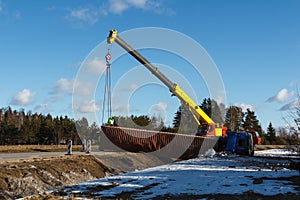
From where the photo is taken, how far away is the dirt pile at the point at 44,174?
1384 cm

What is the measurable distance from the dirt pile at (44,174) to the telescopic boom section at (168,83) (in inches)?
374

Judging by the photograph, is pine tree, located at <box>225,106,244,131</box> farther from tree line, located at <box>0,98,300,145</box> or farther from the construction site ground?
the construction site ground

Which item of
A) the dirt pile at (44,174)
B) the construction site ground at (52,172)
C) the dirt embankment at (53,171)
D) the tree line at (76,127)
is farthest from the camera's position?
the tree line at (76,127)

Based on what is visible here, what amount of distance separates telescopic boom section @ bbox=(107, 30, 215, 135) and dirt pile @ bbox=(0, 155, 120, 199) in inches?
374

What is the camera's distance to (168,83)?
30.1 metres

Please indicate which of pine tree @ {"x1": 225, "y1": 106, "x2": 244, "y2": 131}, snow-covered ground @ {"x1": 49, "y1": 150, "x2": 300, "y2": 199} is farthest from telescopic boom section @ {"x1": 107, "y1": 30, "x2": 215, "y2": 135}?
pine tree @ {"x1": 225, "y1": 106, "x2": 244, "y2": 131}

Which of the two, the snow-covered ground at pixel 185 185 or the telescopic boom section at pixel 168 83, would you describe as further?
the telescopic boom section at pixel 168 83

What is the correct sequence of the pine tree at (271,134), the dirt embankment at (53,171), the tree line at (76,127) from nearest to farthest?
the dirt embankment at (53,171) < the tree line at (76,127) < the pine tree at (271,134)

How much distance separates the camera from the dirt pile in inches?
545

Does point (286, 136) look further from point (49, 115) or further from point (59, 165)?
point (49, 115)

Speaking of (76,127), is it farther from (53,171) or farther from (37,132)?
(53,171)

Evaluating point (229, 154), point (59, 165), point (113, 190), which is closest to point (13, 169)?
point (59, 165)

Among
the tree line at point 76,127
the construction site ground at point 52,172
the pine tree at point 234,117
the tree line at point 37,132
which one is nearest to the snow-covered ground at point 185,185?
the construction site ground at point 52,172

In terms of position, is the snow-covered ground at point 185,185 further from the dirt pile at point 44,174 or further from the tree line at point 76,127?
the tree line at point 76,127
